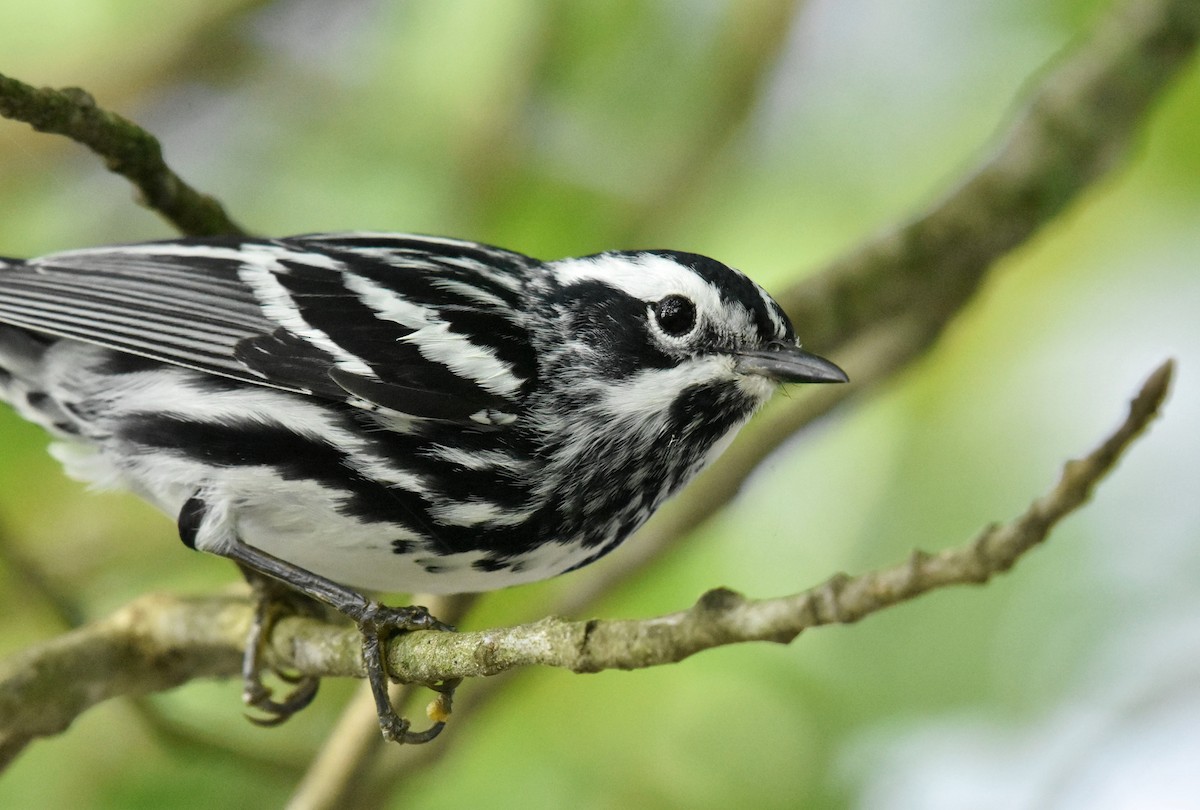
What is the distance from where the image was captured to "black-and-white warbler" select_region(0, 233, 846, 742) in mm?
2729

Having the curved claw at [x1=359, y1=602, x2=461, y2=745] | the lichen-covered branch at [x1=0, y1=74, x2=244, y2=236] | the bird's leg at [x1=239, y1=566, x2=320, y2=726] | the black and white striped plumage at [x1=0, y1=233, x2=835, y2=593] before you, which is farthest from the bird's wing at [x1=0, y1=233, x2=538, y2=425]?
the bird's leg at [x1=239, y1=566, x2=320, y2=726]

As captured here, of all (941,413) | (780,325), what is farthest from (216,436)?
(941,413)

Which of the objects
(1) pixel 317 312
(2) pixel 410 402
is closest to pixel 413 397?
(2) pixel 410 402

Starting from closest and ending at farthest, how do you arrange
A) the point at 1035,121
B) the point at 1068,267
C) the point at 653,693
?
the point at 1035,121 < the point at 653,693 < the point at 1068,267

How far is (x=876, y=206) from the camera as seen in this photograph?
5.01m

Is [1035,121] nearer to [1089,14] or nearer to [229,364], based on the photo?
[1089,14]

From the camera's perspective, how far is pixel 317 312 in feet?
9.99

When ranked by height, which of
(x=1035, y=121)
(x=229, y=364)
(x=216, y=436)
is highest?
(x=1035, y=121)

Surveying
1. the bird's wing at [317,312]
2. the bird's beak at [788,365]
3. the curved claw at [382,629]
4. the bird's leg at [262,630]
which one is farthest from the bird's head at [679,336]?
the bird's leg at [262,630]

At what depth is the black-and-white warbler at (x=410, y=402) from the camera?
2729 millimetres

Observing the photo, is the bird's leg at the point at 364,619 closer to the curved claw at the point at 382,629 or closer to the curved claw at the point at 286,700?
the curved claw at the point at 382,629

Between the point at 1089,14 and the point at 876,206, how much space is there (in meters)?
1.09

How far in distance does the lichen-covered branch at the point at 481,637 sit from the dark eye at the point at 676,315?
0.91m

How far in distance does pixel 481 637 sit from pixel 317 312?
126cm
